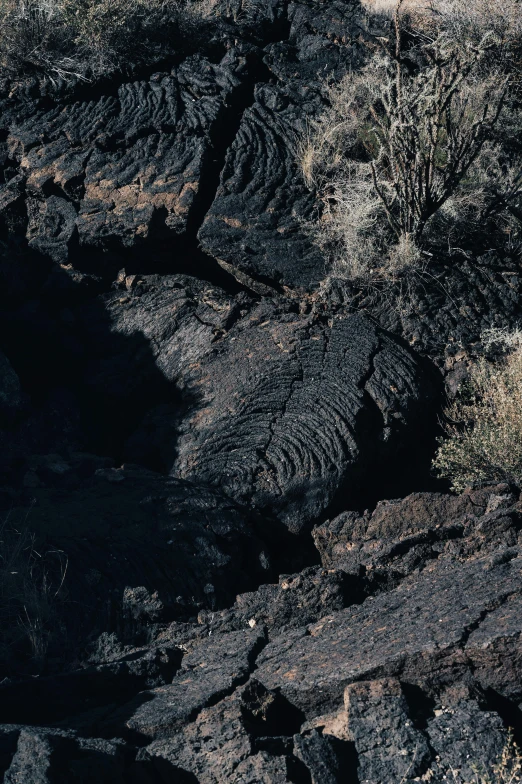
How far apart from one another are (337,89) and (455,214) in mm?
2014

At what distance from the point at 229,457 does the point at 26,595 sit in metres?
1.89

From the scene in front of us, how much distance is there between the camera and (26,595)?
4973 millimetres

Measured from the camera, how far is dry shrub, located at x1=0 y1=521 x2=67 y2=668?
479 centimetres

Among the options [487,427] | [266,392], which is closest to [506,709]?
[487,427]

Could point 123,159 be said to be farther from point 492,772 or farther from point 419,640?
point 492,772

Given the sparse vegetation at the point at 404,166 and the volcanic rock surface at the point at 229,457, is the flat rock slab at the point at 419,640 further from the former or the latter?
the sparse vegetation at the point at 404,166

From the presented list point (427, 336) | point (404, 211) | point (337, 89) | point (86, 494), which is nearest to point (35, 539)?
point (86, 494)

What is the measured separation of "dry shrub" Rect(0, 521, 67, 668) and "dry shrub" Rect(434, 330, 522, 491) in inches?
107

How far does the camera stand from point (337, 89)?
9.23 metres

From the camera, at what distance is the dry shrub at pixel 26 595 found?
4.79 m

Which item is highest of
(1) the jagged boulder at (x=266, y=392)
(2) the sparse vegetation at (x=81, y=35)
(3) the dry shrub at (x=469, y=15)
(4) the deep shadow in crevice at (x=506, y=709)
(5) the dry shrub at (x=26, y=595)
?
(3) the dry shrub at (x=469, y=15)

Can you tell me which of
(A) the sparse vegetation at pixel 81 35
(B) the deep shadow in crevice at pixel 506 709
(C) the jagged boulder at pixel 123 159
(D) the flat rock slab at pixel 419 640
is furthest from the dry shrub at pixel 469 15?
(B) the deep shadow in crevice at pixel 506 709

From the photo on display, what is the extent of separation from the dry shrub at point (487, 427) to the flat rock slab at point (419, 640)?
1323 millimetres

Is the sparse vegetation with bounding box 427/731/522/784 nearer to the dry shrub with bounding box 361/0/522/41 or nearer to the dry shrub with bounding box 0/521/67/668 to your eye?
the dry shrub with bounding box 0/521/67/668
